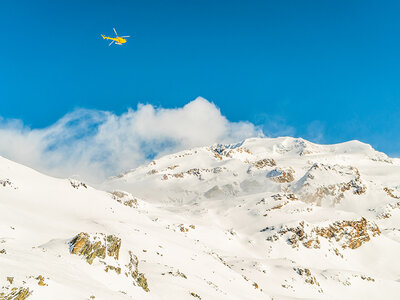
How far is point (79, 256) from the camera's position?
1973 cm

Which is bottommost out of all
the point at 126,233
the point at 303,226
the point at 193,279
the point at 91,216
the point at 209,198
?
the point at 193,279

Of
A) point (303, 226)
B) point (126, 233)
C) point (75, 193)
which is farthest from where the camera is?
Result: point (303, 226)

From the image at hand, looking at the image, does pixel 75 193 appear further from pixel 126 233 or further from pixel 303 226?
pixel 303 226

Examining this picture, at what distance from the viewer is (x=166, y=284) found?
23.6 m

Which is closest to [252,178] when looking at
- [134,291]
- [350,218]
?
[350,218]

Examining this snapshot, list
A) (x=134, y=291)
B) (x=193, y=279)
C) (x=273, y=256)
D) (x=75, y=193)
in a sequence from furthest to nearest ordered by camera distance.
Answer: (x=273, y=256)
(x=75, y=193)
(x=193, y=279)
(x=134, y=291)

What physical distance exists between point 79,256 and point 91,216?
28.0 m

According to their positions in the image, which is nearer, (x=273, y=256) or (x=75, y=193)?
(x=75, y=193)

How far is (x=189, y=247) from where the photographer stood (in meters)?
44.2

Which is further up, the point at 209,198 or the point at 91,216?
the point at 209,198

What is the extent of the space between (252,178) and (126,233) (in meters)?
145

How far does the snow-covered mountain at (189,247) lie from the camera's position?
1844 centimetres

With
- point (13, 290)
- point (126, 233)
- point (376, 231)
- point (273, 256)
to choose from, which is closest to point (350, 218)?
point (376, 231)

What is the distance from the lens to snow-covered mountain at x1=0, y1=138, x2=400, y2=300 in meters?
18.4
